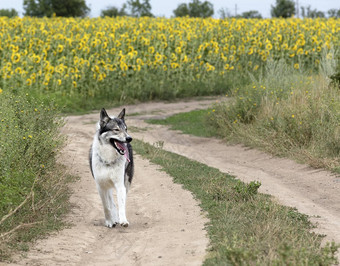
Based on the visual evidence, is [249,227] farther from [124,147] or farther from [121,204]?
[124,147]

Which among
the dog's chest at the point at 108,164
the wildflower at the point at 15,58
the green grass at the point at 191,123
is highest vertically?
the wildflower at the point at 15,58

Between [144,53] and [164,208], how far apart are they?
16.9 metres

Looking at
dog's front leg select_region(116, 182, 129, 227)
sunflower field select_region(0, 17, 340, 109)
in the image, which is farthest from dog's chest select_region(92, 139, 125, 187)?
sunflower field select_region(0, 17, 340, 109)

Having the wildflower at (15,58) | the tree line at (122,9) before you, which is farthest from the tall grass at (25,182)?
the tree line at (122,9)

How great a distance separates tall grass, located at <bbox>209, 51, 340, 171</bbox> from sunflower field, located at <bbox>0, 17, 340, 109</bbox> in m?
5.80

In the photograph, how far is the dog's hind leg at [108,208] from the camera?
864cm

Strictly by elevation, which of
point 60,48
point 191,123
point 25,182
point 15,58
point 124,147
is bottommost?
point 191,123

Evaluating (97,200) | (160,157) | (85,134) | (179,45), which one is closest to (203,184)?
(97,200)

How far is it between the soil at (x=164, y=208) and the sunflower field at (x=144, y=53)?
651 centimetres

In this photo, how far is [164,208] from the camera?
31.4 ft

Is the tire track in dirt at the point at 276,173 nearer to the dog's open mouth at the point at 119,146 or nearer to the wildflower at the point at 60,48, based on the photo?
the dog's open mouth at the point at 119,146

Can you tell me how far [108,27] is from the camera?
1111 inches

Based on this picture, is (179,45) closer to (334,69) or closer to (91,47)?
(91,47)

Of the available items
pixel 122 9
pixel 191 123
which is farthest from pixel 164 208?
pixel 122 9
